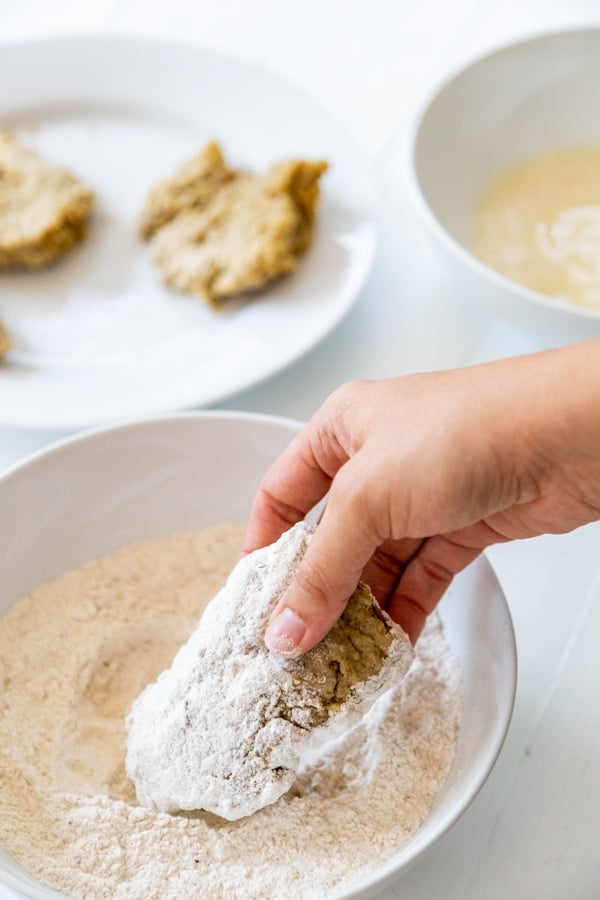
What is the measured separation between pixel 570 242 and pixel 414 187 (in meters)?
0.23

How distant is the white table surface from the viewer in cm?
87

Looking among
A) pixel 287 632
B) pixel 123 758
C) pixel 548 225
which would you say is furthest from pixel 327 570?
pixel 548 225

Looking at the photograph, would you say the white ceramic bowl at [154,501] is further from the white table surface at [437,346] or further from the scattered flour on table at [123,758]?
the white table surface at [437,346]

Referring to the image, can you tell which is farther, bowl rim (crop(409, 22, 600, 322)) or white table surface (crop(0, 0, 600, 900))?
bowl rim (crop(409, 22, 600, 322))

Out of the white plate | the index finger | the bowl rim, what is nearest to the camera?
the index finger

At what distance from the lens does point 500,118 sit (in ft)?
4.59

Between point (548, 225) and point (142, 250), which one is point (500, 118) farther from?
point (142, 250)

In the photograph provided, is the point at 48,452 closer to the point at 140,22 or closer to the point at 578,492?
the point at 578,492

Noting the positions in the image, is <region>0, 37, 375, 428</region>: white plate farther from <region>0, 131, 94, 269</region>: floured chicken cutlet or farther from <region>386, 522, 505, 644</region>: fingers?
<region>386, 522, 505, 644</region>: fingers

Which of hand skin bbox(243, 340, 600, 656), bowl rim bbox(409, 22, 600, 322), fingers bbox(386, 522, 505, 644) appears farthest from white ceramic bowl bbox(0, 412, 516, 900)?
bowl rim bbox(409, 22, 600, 322)

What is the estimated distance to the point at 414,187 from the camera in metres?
1.22

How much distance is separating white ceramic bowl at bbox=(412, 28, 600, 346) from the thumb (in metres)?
0.57

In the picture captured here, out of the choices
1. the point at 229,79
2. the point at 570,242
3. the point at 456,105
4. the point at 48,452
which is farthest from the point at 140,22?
the point at 48,452

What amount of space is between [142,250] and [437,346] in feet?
1.42
